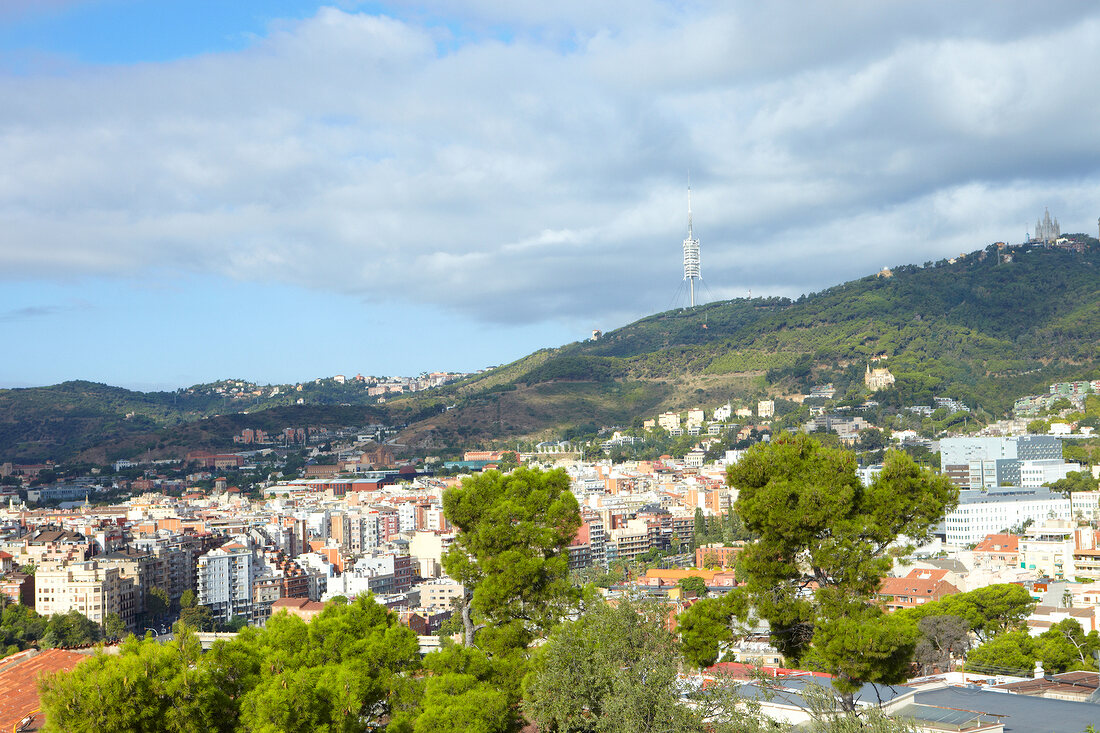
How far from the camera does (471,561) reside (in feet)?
40.2

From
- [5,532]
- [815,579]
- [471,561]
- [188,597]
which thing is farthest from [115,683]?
[5,532]

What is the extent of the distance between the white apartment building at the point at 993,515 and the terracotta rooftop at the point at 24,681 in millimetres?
43391

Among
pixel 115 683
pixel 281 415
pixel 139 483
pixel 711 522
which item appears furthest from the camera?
pixel 281 415

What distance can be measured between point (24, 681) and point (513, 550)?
7275 millimetres

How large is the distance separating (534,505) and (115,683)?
4528mm

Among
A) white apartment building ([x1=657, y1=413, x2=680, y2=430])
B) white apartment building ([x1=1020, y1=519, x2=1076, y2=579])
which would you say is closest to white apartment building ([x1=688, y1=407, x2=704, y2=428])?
white apartment building ([x1=657, y1=413, x2=680, y2=430])

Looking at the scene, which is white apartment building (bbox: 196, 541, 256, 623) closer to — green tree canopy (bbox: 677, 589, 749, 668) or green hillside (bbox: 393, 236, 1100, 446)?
green tree canopy (bbox: 677, 589, 749, 668)

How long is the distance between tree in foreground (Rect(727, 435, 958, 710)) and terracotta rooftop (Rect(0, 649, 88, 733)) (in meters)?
6.98

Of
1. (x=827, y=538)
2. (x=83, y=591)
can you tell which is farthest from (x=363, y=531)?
(x=827, y=538)

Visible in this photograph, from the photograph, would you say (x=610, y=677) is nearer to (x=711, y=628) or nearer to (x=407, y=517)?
(x=711, y=628)

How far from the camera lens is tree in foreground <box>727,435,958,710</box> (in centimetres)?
1028

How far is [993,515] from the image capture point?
52.4 meters

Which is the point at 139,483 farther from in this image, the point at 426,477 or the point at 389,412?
the point at 389,412

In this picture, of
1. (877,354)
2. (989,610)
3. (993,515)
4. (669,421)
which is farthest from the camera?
(877,354)
